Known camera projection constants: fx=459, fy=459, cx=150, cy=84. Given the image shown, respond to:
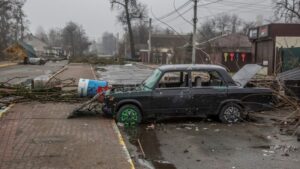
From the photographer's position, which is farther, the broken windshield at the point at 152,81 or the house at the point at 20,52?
the house at the point at 20,52

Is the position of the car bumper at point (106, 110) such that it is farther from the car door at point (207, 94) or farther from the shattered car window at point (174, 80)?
the car door at point (207, 94)

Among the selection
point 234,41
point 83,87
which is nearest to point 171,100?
point 83,87

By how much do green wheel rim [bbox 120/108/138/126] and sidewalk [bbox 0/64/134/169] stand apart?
0.32 metres

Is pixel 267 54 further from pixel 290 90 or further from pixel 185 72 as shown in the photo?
pixel 185 72

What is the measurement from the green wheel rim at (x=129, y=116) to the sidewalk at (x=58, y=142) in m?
0.32

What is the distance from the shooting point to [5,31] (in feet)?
286

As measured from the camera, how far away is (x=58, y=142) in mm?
9359

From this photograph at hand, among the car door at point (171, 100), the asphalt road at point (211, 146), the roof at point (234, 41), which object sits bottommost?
the asphalt road at point (211, 146)

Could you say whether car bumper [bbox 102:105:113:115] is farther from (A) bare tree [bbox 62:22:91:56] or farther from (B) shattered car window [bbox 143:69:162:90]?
(A) bare tree [bbox 62:22:91:56]

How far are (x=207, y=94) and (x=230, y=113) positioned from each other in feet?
2.72

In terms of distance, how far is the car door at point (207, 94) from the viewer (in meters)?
12.1

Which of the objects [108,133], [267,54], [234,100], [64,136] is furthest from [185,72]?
[267,54]

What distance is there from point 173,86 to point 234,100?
1.73 m

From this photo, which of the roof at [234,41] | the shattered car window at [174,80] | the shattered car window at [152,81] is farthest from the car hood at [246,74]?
the roof at [234,41]
